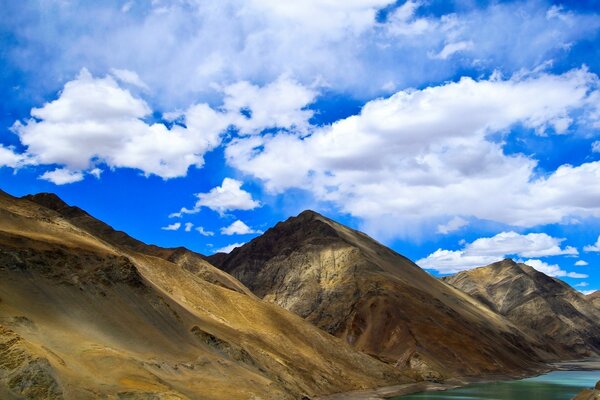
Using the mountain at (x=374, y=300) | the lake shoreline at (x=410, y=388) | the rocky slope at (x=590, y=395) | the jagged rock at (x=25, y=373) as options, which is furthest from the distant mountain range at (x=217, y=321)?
the rocky slope at (x=590, y=395)

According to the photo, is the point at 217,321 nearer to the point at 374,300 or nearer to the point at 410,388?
the point at 410,388

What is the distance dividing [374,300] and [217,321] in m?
58.4

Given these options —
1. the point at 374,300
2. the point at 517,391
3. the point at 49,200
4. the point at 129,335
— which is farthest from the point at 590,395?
the point at 49,200

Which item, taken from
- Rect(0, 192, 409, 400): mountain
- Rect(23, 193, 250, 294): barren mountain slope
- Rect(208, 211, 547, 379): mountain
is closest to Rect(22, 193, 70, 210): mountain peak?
Rect(23, 193, 250, 294): barren mountain slope

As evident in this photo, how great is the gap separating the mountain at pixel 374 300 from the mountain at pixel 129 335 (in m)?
26.7

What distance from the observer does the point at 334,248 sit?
5965 inches

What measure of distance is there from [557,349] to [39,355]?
191 meters

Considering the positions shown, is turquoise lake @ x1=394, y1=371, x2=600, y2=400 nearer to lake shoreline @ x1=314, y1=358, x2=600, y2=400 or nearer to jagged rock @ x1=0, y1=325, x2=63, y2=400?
lake shoreline @ x1=314, y1=358, x2=600, y2=400

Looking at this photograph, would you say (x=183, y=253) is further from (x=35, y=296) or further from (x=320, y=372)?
(x=35, y=296)

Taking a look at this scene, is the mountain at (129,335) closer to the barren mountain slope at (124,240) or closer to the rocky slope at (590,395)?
the rocky slope at (590,395)

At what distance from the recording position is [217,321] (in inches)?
2943

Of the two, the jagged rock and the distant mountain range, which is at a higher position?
the distant mountain range

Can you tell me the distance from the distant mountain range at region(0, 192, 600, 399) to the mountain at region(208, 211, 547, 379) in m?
0.38

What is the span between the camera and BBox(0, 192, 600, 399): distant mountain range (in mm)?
43812
